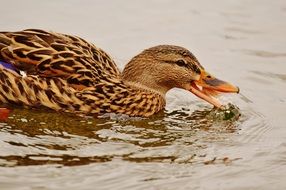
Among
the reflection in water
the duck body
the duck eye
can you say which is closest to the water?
the reflection in water

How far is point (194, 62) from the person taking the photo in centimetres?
1076

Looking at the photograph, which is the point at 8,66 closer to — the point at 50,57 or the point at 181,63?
the point at 50,57

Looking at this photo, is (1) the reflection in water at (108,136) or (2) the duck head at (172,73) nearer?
(1) the reflection in water at (108,136)

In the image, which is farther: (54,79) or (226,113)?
(226,113)

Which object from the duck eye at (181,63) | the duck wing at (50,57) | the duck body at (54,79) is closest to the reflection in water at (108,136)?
the duck body at (54,79)

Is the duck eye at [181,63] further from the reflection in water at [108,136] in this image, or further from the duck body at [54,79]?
the duck body at [54,79]

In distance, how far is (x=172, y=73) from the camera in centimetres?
1091

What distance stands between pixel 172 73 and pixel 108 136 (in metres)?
1.67

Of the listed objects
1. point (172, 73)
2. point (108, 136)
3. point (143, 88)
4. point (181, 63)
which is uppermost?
point (181, 63)

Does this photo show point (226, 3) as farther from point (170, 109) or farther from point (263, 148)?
point (263, 148)

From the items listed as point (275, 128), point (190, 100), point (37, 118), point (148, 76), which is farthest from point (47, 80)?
point (275, 128)

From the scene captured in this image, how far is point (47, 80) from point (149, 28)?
4.06 meters

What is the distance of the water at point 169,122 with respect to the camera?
8.59 meters

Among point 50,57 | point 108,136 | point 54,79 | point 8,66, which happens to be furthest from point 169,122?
point 8,66
